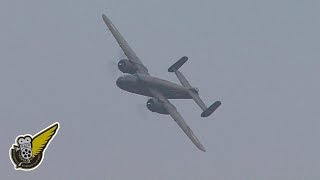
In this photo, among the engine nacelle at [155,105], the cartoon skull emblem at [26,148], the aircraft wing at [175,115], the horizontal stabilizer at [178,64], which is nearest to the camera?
the cartoon skull emblem at [26,148]

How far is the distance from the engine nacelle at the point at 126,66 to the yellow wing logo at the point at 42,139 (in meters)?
61.3

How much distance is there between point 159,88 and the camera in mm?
110625

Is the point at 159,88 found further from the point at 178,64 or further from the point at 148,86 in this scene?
the point at 178,64

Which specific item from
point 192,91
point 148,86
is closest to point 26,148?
point 148,86

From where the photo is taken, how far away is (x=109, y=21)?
124 meters

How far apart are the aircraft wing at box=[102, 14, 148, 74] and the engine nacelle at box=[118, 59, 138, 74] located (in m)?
1.62

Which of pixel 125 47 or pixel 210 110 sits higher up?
pixel 125 47

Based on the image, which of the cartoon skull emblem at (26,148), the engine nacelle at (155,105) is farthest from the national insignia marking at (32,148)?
the engine nacelle at (155,105)

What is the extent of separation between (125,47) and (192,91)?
1716 centimetres

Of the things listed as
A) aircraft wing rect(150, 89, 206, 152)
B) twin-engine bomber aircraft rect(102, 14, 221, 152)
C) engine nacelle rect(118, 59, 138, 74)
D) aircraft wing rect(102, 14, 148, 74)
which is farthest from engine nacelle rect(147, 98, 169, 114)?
aircraft wing rect(102, 14, 148, 74)

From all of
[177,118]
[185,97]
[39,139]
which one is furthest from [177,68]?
[39,139]

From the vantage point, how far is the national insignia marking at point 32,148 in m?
48.8

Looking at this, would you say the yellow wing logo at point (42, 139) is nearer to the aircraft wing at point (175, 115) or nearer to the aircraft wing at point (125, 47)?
the aircraft wing at point (175, 115)

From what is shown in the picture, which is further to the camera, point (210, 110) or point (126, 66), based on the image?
point (126, 66)
